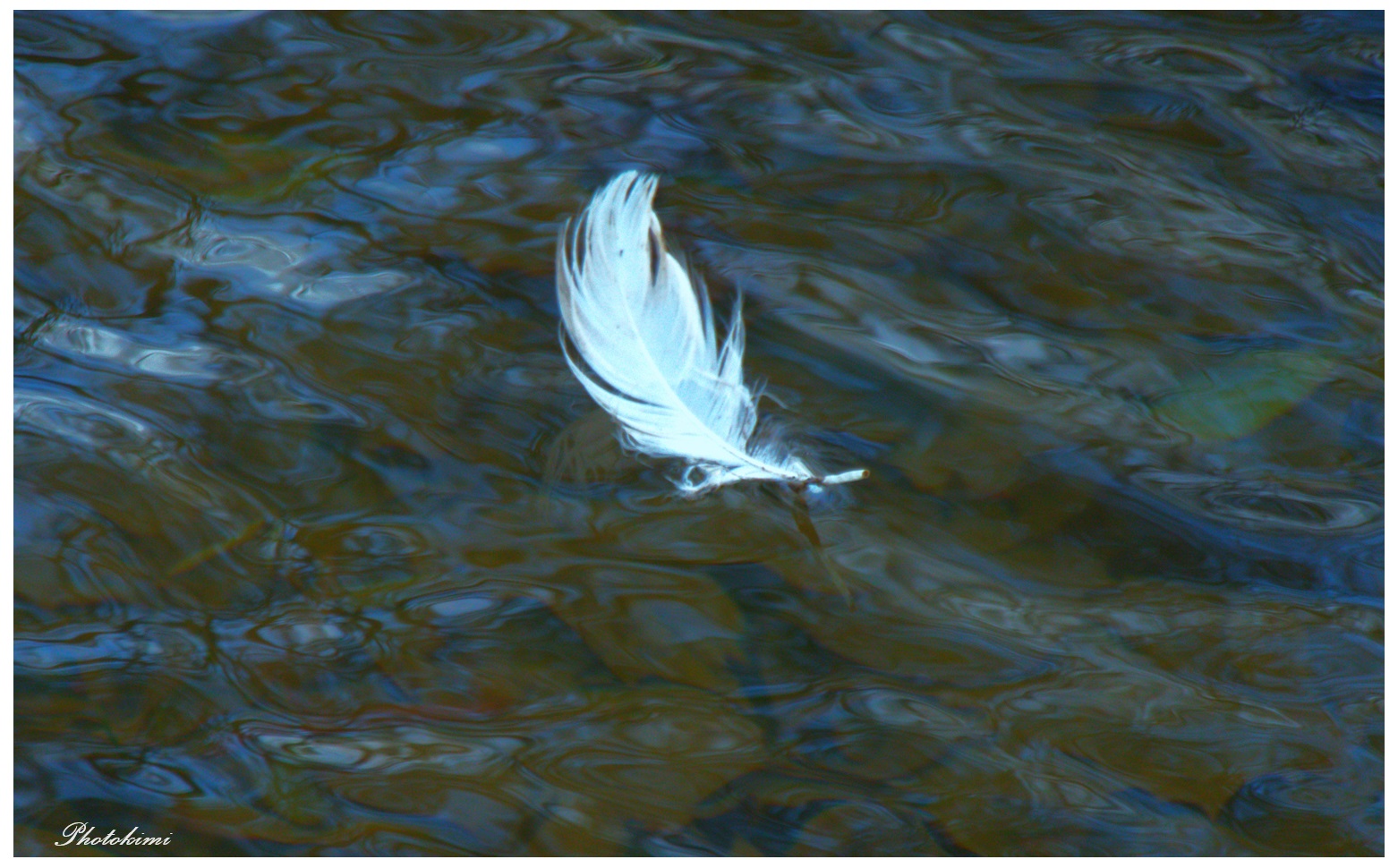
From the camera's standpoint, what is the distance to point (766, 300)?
154 centimetres

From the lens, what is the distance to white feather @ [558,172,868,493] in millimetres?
1453

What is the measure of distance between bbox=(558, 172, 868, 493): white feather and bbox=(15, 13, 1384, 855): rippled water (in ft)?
0.14

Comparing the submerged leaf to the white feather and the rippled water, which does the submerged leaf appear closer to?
the rippled water

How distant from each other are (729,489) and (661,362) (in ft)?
0.75

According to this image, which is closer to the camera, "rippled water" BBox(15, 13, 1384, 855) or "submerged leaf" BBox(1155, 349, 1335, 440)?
"rippled water" BBox(15, 13, 1384, 855)

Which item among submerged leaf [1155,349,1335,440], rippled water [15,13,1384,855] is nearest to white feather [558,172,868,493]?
rippled water [15,13,1384,855]

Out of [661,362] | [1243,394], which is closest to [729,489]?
[661,362]

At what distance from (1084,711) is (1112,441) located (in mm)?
428

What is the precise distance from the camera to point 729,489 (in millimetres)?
1451

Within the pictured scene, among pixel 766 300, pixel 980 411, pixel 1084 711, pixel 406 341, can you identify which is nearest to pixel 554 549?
pixel 406 341

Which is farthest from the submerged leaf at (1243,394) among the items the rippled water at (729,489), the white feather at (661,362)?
the white feather at (661,362)

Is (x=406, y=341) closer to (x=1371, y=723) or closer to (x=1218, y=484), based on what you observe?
(x=1218, y=484)

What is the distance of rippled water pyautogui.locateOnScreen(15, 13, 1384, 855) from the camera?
1.36m

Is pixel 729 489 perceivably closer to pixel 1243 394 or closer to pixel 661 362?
pixel 661 362
